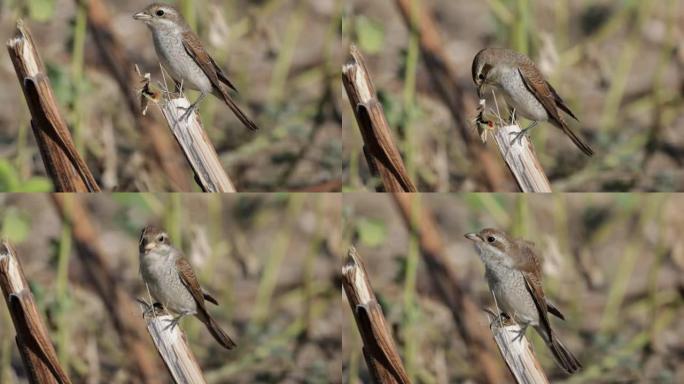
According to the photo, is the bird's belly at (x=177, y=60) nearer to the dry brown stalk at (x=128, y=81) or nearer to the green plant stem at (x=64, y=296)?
the dry brown stalk at (x=128, y=81)

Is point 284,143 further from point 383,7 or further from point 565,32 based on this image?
point 565,32

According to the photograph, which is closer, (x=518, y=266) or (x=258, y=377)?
(x=518, y=266)

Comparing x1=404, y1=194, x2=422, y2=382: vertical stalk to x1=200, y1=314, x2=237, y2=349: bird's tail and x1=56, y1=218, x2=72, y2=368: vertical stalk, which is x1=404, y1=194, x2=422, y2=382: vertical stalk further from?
x1=56, y1=218, x2=72, y2=368: vertical stalk

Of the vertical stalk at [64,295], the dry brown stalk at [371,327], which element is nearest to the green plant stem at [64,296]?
the vertical stalk at [64,295]

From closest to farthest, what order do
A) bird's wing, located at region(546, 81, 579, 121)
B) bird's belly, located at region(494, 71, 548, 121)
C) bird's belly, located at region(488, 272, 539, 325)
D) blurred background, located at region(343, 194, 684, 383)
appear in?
bird's belly, located at region(488, 272, 539, 325) < bird's belly, located at region(494, 71, 548, 121) < bird's wing, located at region(546, 81, 579, 121) < blurred background, located at region(343, 194, 684, 383)

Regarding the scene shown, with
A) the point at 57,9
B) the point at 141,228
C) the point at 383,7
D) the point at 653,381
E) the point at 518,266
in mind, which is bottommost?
the point at 653,381

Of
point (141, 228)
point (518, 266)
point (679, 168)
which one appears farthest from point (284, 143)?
point (679, 168)

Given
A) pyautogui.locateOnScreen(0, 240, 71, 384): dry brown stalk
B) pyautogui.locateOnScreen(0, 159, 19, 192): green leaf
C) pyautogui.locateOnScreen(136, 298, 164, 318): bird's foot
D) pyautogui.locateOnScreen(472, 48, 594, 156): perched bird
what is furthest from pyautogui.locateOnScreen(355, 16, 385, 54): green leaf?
pyautogui.locateOnScreen(0, 240, 71, 384): dry brown stalk

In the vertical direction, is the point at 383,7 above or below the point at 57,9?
below
